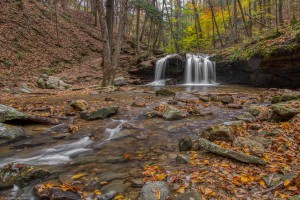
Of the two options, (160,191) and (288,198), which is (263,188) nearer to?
(288,198)

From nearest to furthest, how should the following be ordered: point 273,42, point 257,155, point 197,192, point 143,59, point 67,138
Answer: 1. point 197,192
2. point 257,155
3. point 67,138
4. point 273,42
5. point 143,59

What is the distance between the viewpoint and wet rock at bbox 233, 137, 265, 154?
3.97 metres

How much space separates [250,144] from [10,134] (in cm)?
501

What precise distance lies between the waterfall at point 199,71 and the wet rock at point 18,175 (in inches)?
665

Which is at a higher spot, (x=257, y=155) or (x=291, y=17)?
(x=291, y=17)

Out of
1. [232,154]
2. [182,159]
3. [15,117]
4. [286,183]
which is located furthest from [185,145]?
[15,117]

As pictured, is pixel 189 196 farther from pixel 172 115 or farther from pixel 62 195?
pixel 172 115

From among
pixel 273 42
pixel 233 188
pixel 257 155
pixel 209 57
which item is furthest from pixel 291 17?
pixel 233 188

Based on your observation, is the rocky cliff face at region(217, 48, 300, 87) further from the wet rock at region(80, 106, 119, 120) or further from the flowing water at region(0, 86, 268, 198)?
the wet rock at region(80, 106, 119, 120)

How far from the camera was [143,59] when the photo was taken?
21281 mm

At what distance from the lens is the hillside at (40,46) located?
13820 millimetres

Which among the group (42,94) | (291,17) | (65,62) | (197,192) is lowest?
(197,192)

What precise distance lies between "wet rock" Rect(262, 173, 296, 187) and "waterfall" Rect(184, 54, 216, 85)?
53.2 feet

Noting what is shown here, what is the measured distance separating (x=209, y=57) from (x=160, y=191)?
17869 millimetres
